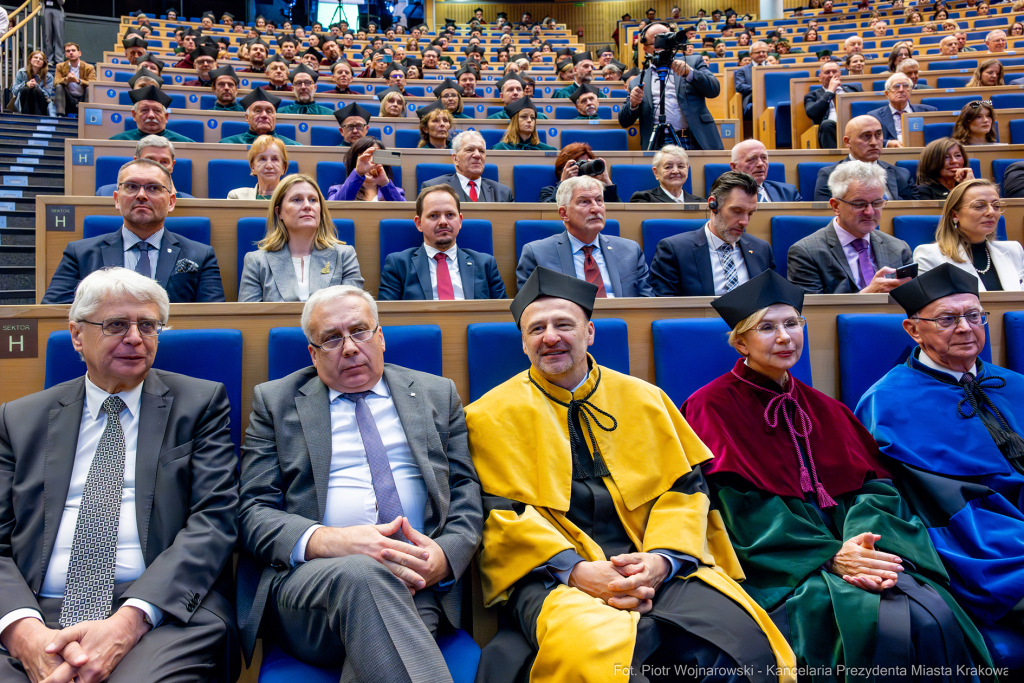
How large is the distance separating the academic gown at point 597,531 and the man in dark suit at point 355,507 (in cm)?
9

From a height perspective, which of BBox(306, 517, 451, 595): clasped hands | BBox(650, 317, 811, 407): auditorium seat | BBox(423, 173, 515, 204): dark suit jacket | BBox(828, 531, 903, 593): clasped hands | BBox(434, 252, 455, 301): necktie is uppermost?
BBox(423, 173, 515, 204): dark suit jacket

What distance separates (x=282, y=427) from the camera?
1.51 metres

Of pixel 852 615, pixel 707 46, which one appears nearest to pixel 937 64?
pixel 707 46

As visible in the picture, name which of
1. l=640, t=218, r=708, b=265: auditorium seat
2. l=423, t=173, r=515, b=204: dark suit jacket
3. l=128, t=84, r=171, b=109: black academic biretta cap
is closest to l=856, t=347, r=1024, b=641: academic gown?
l=640, t=218, r=708, b=265: auditorium seat

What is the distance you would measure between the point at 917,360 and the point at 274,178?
2794 mm

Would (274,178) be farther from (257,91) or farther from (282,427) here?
(282,427)

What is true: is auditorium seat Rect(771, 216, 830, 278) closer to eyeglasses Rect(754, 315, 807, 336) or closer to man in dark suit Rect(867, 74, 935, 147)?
eyeglasses Rect(754, 315, 807, 336)

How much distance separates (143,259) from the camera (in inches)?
92.5

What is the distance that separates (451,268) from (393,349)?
94 cm

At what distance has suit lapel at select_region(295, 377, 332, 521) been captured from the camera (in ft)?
4.77

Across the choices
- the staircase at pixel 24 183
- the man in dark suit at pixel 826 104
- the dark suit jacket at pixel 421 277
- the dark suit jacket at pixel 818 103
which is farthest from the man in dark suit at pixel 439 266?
the dark suit jacket at pixel 818 103

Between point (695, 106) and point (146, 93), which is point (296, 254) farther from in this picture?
point (695, 106)

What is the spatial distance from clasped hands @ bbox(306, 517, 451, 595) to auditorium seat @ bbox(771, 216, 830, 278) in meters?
2.19

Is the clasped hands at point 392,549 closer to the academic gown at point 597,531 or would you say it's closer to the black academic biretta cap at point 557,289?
the academic gown at point 597,531
